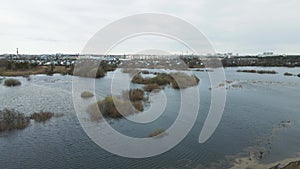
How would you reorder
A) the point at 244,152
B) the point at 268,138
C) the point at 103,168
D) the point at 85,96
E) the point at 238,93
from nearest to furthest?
the point at 103,168 → the point at 244,152 → the point at 268,138 → the point at 85,96 → the point at 238,93

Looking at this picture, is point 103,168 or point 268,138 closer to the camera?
point 103,168

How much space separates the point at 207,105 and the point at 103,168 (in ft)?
38.3

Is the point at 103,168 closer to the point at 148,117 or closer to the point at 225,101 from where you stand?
the point at 148,117

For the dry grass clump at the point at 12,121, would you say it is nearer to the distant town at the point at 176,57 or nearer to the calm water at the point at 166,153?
the calm water at the point at 166,153

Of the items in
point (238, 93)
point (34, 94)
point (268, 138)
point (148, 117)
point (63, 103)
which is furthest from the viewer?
point (238, 93)

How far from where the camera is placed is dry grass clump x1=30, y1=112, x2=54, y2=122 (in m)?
14.4

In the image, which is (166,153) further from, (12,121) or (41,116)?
(12,121)

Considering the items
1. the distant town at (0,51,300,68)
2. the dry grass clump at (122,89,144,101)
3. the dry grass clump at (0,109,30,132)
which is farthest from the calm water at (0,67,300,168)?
the distant town at (0,51,300,68)

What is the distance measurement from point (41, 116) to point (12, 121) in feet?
5.38

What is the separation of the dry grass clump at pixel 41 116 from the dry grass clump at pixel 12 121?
1.76 ft

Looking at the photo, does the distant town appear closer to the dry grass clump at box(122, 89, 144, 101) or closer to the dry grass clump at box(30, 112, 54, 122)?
the dry grass clump at box(122, 89, 144, 101)

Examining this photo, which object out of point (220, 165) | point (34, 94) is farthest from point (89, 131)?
point (34, 94)

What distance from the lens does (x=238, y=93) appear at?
2545 cm

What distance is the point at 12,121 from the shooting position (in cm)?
1333
